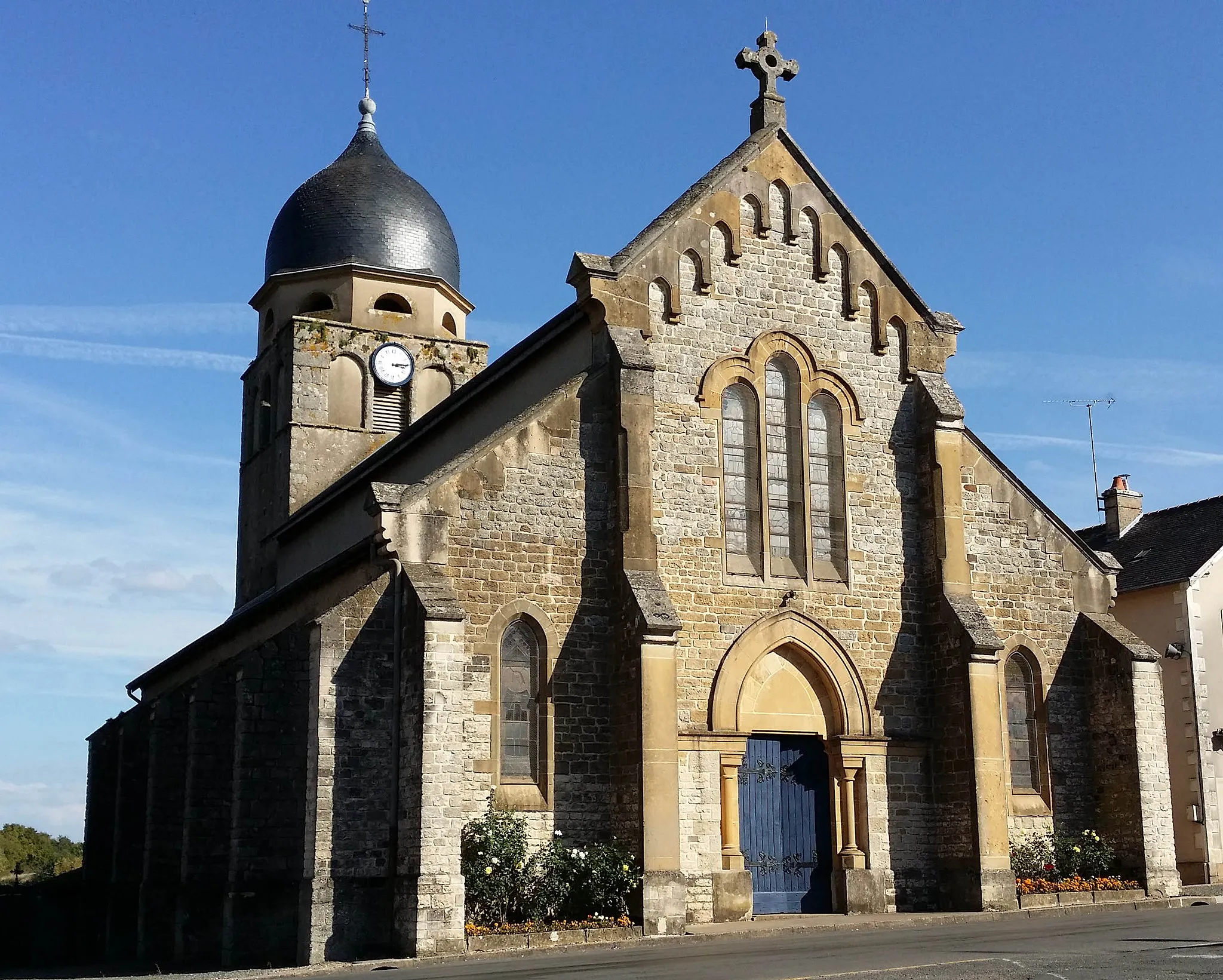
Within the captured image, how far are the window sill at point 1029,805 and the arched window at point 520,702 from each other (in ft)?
26.2

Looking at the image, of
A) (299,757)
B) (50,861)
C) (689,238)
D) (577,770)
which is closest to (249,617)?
(299,757)

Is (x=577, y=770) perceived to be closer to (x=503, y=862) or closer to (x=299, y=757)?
(x=503, y=862)

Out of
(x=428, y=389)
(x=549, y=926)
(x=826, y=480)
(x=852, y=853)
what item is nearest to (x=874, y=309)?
(x=826, y=480)

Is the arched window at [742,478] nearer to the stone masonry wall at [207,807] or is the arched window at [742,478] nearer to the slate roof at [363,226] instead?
the stone masonry wall at [207,807]

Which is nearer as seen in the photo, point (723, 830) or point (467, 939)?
point (467, 939)

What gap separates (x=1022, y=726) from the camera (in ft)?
75.4

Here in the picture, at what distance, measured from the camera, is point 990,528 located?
2339cm

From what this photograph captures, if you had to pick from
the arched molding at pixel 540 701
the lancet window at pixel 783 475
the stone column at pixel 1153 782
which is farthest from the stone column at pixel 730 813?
the stone column at pixel 1153 782

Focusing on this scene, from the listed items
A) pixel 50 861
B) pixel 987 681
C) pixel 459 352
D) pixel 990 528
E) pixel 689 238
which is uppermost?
pixel 459 352

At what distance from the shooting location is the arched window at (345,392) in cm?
3334

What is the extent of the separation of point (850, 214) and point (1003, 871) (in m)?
10.6

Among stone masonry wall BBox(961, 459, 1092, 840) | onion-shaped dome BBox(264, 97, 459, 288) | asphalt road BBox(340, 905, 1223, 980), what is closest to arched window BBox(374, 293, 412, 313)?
onion-shaped dome BBox(264, 97, 459, 288)

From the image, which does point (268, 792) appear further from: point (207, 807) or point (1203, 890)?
point (1203, 890)

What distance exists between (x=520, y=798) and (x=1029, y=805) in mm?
8613
